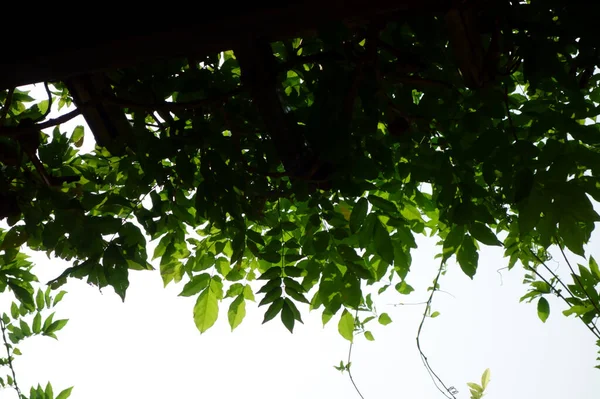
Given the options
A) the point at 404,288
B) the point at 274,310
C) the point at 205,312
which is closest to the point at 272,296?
the point at 274,310

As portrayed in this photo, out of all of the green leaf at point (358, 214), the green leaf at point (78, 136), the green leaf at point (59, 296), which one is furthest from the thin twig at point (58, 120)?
the green leaf at point (59, 296)

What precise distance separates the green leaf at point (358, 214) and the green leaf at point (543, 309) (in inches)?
44.3

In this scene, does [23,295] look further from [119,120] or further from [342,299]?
[342,299]

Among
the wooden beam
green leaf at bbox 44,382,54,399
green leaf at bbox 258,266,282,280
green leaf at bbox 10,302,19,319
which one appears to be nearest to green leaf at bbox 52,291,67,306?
green leaf at bbox 10,302,19,319

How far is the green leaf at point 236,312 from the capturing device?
211 cm

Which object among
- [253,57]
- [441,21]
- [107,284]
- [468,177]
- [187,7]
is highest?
[441,21]

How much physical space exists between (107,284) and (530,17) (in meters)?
1.55

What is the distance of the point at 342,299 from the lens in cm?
194

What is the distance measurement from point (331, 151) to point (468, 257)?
690mm

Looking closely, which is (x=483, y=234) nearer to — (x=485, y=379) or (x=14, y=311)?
(x=485, y=379)

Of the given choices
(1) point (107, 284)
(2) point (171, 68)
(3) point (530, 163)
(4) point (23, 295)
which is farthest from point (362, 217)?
(4) point (23, 295)

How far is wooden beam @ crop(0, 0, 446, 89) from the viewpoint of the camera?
1000mm

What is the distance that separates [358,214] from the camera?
5.86 ft

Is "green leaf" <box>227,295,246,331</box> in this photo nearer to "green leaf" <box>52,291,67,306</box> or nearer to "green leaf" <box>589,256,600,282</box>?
"green leaf" <box>52,291,67,306</box>
